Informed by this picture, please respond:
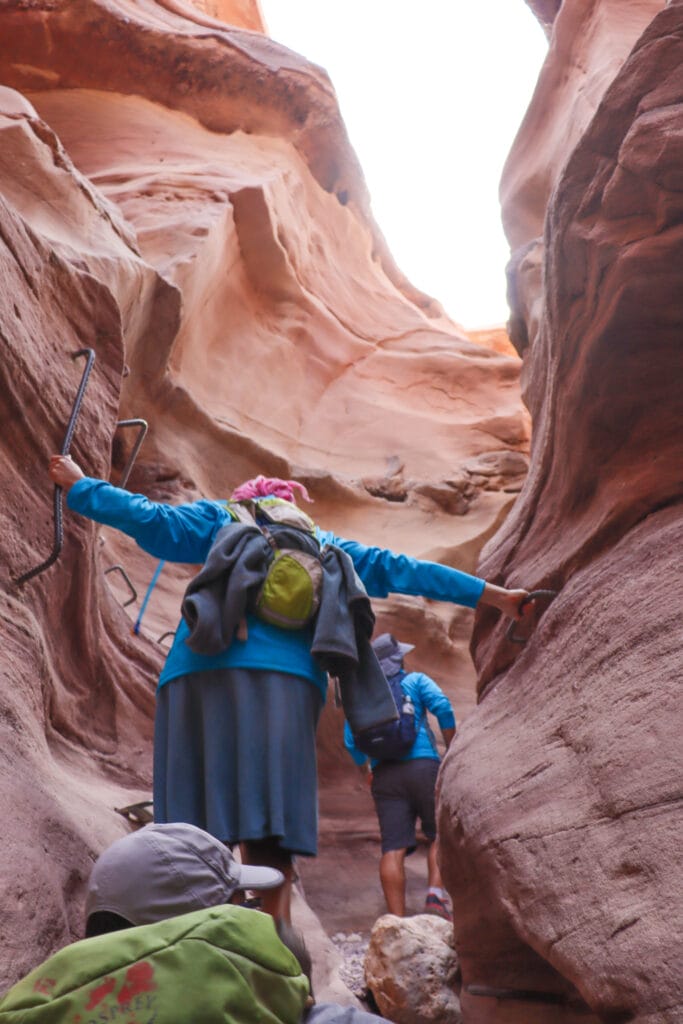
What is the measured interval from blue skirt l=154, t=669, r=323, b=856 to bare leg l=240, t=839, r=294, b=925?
0.16 ft

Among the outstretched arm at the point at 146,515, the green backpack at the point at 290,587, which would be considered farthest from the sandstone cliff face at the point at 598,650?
the outstretched arm at the point at 146,515

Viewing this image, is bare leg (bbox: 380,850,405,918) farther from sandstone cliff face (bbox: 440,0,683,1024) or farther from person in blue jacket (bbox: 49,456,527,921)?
person in blue jacket (bbox: 49,456,527,921)

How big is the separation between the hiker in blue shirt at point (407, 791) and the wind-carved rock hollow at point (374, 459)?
0.77 meters

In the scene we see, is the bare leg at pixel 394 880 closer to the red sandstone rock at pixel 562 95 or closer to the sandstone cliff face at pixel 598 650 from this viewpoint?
the sandstone cliff face at pixel 598 650

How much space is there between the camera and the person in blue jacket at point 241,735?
10.8 ft

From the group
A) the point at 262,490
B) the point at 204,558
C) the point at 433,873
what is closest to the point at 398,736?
the point at 433,873

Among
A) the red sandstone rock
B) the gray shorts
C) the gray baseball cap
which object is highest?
the red sandstone rock

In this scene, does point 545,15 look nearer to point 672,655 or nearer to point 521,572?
point 521,572

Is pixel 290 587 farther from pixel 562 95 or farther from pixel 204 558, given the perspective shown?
pixel 562 95

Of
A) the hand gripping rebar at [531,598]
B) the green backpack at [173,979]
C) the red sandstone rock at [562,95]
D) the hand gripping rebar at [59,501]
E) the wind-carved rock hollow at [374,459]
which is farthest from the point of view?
the red sandstone rock at [562,95]

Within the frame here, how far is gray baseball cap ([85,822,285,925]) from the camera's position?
201 centimetres

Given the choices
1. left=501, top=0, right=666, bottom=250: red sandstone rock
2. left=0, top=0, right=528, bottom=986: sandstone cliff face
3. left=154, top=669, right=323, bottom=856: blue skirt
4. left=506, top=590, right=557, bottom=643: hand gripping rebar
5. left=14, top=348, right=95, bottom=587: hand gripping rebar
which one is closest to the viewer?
left=154, top=669, right=323, bottom=856: blue skirt

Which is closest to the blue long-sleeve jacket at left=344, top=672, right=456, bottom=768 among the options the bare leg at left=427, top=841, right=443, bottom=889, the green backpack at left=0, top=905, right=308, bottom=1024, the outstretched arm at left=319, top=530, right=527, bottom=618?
the bare leg at left=427, top=841, right=443, bottom=889

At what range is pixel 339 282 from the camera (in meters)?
12.8
